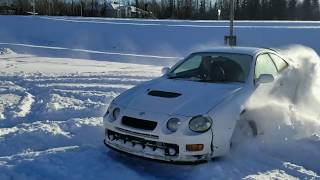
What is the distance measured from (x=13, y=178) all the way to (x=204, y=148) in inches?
82.1

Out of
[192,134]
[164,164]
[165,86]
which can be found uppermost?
[165,86]

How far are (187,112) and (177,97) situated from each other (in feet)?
1.35

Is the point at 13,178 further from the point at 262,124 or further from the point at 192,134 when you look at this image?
the point at 262,124

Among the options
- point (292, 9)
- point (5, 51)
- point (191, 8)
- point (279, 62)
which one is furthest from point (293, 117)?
point (292, 9)

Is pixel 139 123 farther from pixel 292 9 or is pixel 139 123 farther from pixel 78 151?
pixel 292 9

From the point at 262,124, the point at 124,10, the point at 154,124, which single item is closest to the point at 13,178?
the point at 154,124

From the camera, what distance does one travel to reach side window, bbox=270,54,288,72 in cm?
757

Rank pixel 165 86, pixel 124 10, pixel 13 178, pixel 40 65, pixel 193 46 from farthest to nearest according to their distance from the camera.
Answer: pixel 124 10
pixel 193 46
pixel 40 65
pixel 165 86
pixel 13 178

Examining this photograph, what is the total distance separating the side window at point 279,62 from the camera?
757 centimetres

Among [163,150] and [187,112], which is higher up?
[187,112]

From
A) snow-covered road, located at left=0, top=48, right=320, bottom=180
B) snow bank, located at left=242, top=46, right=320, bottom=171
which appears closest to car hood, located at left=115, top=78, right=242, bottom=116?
snow bank, located at left=242, top=46, right=320, bottom=171

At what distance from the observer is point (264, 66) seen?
7180 millimetres

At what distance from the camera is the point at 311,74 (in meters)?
8.16

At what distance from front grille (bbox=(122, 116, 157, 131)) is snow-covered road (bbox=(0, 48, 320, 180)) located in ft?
1.48
